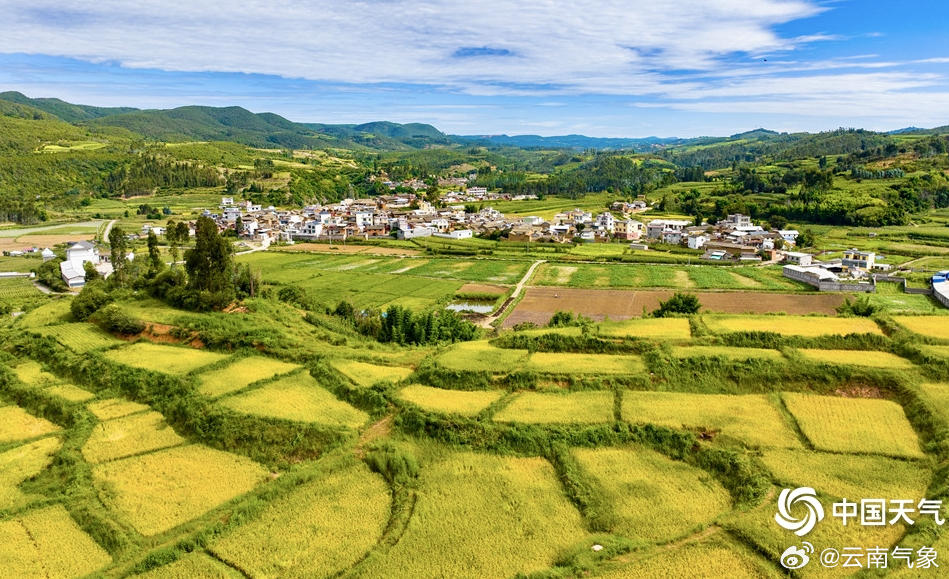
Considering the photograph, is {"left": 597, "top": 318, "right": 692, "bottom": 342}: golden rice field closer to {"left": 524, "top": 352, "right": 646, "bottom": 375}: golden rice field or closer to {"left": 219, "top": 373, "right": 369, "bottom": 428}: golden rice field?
{"left": 524, "top": 352, "right": 646, "bottom": 375}: golden rice field

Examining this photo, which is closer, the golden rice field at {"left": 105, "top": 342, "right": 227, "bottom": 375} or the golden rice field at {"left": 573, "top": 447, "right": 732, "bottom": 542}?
the golden rice field at {"left": 573, "top": 447, "right": 732, "bottom": 542}

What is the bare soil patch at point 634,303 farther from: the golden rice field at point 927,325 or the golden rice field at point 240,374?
the golden rice field at point 240,374

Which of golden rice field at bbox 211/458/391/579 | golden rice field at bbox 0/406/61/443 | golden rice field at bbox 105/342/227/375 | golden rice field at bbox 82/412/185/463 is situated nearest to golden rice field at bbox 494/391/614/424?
golden rice field at bbox 211/458/391/579

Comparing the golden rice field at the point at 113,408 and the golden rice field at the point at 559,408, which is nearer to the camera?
the golden rice field at the point at 559,408

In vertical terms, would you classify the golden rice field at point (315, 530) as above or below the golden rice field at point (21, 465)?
above

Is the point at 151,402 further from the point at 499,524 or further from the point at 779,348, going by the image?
the point at 779,348

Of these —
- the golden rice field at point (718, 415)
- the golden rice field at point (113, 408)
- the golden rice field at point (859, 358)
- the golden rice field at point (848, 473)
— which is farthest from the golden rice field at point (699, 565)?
the golden rice field at point (113, 408)

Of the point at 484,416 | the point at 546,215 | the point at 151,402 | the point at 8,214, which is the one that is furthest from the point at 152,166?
the point at 484,416
